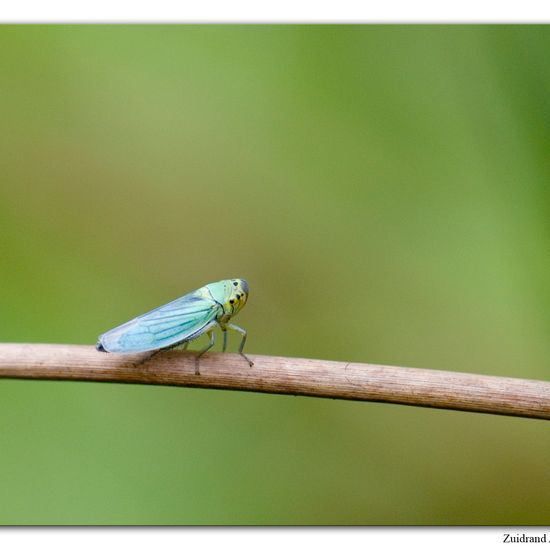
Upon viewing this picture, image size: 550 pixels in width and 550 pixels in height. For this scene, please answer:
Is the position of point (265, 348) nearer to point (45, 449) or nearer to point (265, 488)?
point (265, 488)

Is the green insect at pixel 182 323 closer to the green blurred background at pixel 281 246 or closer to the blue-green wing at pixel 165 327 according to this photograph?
the blue-green wing at pixel 165 327
